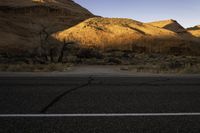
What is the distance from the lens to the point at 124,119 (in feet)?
19.2

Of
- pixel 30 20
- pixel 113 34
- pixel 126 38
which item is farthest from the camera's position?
pixel 30 20

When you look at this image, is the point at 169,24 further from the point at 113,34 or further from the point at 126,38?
the point at 126,38

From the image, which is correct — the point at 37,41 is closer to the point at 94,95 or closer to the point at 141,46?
the point at 141,46

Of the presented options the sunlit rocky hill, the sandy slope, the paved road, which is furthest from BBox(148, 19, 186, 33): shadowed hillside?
the paved road

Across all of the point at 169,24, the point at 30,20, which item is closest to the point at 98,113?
the point at 30,20

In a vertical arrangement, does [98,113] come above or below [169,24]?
below

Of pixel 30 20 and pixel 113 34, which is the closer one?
pixel 113 34

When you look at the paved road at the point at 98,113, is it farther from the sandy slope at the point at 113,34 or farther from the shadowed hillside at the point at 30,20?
the sandy slope at the point at 113,34

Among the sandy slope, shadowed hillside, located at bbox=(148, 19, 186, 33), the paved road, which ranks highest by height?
shadowed hillside, located at bbox=(148, 19, 186, 33)

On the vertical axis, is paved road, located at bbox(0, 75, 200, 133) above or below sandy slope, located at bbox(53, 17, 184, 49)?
below

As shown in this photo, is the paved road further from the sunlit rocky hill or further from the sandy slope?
the sandy slope

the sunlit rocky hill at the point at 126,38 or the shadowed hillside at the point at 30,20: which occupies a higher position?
the shadowed hillside at the point at 30,20

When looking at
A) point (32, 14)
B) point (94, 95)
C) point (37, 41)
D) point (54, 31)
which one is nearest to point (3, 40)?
point (37, 41)

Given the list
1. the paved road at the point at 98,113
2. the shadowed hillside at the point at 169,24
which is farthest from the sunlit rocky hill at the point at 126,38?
the paved road at the point at 98,113
